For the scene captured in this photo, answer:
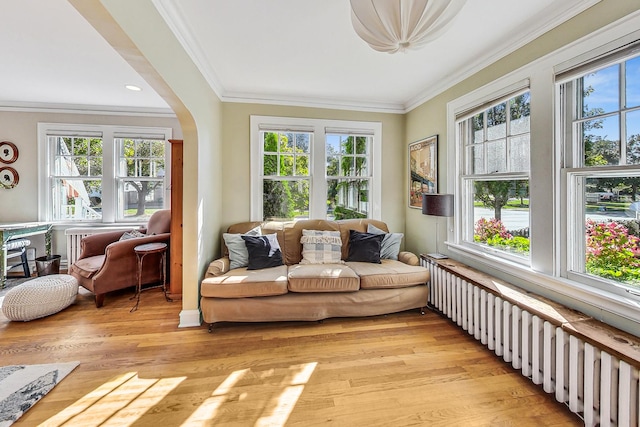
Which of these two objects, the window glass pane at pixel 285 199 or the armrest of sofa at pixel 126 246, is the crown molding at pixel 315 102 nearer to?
the window glass pane at pixel 285 199

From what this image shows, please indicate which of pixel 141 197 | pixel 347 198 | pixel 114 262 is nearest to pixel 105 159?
pixel 141 197

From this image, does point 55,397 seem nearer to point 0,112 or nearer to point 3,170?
point 3,170

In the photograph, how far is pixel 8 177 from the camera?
4027 mm

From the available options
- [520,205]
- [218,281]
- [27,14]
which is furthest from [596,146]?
[27,14]

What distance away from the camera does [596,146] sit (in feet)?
5.92

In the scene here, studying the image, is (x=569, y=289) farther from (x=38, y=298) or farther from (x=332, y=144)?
(x=38, y=298)

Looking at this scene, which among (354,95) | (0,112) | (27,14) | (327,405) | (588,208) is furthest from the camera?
(0,112)

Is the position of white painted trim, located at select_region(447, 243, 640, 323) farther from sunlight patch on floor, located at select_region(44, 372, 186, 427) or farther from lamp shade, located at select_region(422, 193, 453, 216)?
sunlight patch on floor, located at select_region(44, 372, 186, 427)

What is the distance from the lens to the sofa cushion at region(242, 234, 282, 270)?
302 cm

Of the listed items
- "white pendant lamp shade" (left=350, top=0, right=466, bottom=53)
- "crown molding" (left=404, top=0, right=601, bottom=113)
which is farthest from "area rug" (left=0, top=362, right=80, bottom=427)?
"crown molding" (left=404, top=0, right=601, bottom=113)

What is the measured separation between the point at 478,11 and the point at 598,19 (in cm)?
70

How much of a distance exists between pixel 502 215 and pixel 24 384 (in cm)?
393

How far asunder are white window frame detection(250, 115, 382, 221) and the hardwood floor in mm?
1662

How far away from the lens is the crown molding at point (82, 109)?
3996mm
